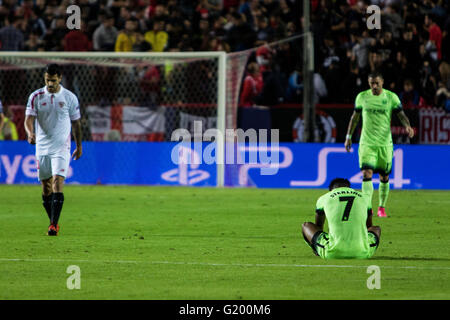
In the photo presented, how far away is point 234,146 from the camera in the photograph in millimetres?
20219

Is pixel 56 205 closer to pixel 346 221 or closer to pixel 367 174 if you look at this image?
pixel 346 221

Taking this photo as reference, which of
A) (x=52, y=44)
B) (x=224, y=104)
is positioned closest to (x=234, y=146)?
(x=224, y=104)

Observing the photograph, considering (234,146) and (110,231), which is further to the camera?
(234,146)

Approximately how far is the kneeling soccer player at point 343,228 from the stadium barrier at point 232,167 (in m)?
10.2

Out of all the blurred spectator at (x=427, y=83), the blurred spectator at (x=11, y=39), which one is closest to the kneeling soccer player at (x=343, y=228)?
the blurred spectator at (x=427, y=83)

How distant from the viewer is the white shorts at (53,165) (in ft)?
39.8

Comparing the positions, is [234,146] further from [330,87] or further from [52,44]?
[52,44]

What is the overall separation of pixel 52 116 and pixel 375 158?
5215 mm

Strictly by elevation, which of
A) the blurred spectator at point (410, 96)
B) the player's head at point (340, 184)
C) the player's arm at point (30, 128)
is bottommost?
the player's head at point (340, 184)

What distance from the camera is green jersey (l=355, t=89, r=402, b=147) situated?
14.8 m

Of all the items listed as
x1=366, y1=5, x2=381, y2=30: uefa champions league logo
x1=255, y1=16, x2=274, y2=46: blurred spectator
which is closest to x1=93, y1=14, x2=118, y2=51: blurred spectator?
x1=255, y1=16, x2=274, y2=46: blurred spectator

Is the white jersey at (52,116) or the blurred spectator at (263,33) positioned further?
the blurred spectator at (263,33)

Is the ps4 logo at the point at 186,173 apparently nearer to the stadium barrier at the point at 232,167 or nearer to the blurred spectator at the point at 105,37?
the stadium barrier at the point at 232,167
